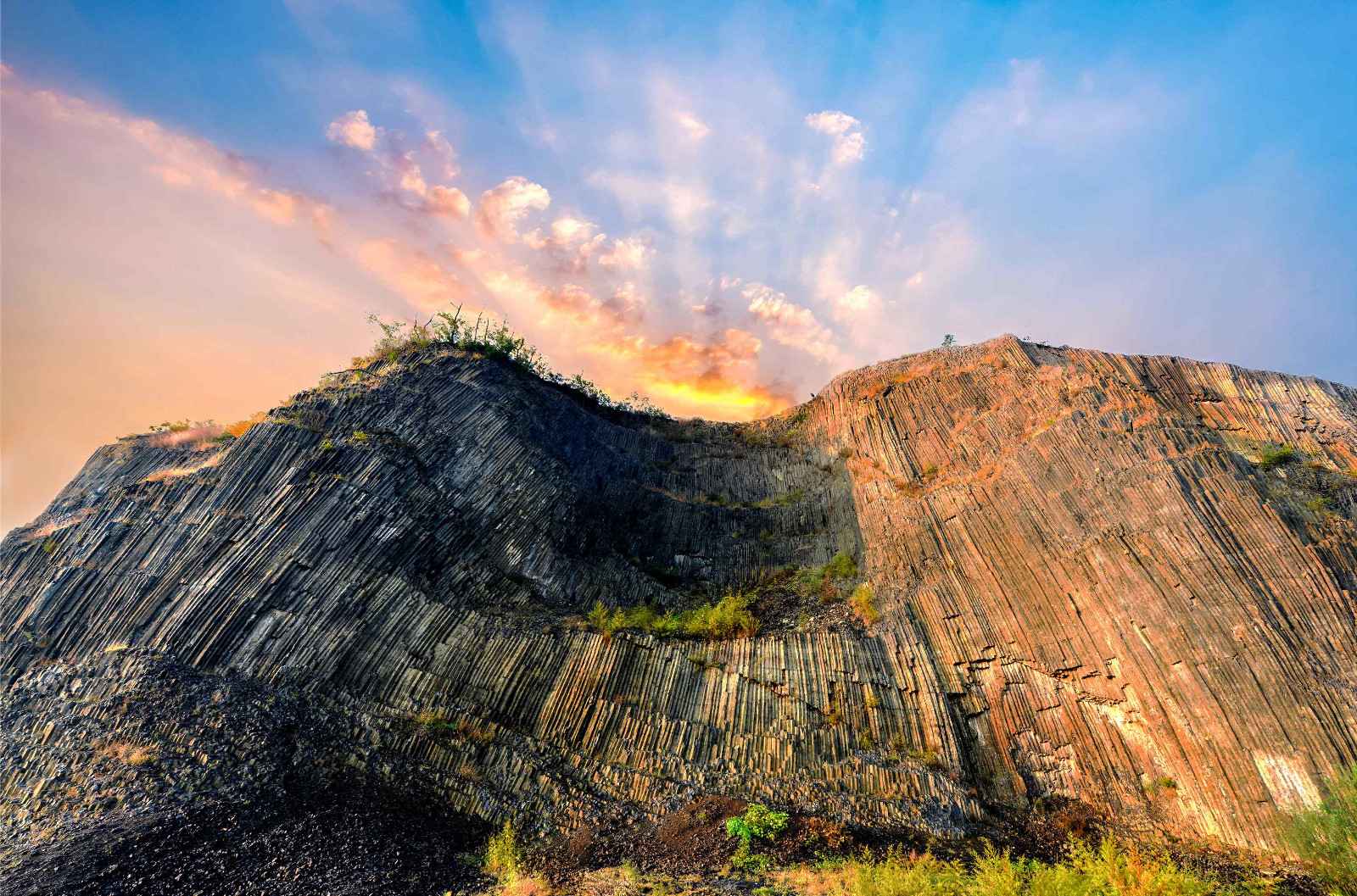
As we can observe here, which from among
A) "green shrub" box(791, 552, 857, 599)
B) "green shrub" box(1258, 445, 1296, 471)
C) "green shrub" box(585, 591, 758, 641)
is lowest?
"green shrub" box(585, 591, 758, 641)

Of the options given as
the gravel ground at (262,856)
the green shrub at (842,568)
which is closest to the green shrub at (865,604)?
the green shrub at (842,568)

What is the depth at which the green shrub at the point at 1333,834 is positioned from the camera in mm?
7902

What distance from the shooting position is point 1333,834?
320 inches

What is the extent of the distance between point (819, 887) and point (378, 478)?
12.1 metres

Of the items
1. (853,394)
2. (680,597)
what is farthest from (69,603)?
(853,394)

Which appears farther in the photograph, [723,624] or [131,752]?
[723,624]

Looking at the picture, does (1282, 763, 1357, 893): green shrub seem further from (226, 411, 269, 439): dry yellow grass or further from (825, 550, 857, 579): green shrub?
(226, 411, 269, 439): dry yellow grass

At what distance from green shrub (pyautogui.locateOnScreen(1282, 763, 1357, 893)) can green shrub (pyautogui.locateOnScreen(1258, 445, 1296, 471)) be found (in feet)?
20.3

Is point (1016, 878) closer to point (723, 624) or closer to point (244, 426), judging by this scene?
point (723, 624)

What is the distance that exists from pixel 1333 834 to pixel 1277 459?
297 inches

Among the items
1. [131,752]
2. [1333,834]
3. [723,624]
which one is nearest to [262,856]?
[131,752]

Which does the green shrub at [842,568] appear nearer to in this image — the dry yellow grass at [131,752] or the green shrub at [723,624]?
the green shrub at [723,624]

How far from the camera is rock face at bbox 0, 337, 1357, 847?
32.5 feet

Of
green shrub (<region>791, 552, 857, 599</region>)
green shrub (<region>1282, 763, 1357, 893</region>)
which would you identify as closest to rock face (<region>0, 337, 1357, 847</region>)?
green shrub (<region>1282, 763, 1357, 893</region>)
